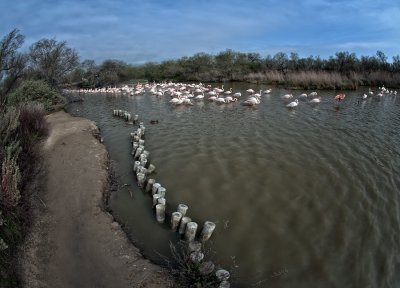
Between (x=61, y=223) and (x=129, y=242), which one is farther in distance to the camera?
(x=61, y=223)

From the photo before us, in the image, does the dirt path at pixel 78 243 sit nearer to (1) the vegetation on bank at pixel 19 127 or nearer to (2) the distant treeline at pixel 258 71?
(1) the vegetation on bank at pixel 19 127

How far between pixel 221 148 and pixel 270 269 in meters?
6.71

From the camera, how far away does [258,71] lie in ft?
145

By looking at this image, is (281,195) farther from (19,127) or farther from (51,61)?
(51,61)

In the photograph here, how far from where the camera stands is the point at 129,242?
624 centimetres

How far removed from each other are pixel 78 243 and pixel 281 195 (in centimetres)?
509

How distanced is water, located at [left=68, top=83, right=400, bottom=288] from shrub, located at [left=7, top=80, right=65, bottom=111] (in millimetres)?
4948

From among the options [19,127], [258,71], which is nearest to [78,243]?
[19,127]

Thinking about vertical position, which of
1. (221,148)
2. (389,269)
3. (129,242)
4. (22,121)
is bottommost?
(389,269)

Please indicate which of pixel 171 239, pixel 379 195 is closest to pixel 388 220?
pixel 379 195

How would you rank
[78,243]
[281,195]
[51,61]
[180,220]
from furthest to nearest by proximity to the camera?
[51,61]
[281,195]
[180,220]
[78,243]

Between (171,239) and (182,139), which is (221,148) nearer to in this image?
(182,139)

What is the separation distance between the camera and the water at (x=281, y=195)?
6.05m

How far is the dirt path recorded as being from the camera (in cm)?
523
